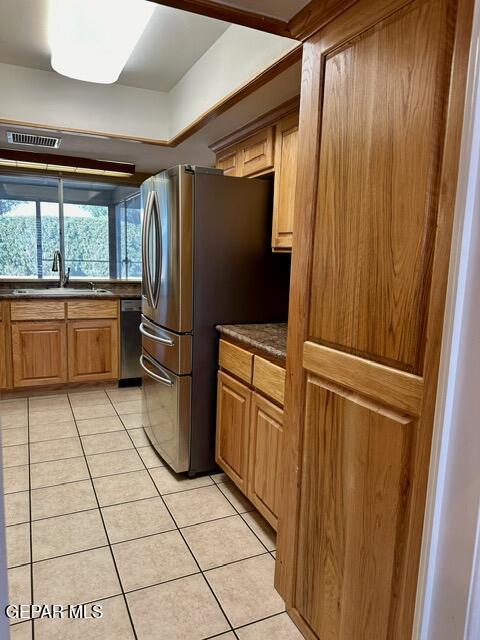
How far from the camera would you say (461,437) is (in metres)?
0.84

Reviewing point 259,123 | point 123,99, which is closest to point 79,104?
point 123,99

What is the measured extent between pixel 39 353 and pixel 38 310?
38 centimetres

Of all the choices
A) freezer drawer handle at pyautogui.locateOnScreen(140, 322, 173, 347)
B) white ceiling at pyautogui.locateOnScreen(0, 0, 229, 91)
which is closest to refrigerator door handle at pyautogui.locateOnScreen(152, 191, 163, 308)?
freezer drawer handle at pyautogui.locateOnScreen(140, 322, 173, 347)

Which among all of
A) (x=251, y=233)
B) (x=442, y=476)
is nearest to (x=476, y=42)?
(x=442, y=476)

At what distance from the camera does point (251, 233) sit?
245cm

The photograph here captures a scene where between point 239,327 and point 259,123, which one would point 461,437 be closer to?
point 239,327

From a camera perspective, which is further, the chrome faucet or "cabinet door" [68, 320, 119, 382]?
the chrome faucet

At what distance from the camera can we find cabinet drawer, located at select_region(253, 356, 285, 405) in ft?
5.89

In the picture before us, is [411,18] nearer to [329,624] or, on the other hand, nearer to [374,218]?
[374,218]

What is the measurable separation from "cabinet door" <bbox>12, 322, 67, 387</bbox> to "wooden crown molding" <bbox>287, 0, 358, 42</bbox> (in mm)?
3138

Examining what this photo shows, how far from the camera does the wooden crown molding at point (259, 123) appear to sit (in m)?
2.15

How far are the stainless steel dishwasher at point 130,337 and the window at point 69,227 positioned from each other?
0.76m

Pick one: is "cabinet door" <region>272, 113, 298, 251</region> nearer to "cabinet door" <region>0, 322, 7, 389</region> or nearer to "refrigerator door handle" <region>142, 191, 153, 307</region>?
"refrigerator door handle" <region>142, 191, 153, 307</region>

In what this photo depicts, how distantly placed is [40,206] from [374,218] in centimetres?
396
